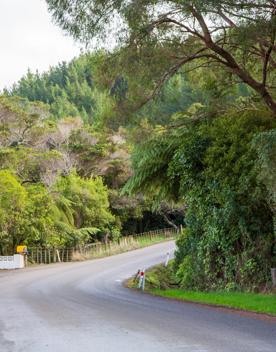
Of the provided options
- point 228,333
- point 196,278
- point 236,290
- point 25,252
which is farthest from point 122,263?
point 228,333

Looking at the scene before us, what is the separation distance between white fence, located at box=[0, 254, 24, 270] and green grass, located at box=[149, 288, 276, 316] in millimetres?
18653

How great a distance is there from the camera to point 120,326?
1036 centimetres

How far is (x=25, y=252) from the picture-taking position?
35.0m

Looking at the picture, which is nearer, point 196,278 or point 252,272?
point 252,272

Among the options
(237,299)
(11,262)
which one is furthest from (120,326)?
(11,262)

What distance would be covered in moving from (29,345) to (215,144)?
11107 mm

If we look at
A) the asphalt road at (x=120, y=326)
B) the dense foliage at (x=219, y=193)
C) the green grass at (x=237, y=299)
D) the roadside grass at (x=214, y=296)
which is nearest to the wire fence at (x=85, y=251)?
the roadside grass at (x=214, y=296)

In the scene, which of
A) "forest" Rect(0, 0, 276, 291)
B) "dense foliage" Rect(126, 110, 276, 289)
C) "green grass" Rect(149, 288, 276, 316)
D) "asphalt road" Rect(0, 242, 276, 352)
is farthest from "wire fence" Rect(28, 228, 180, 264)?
"green grass" Rect(149, 288, 276, 316)

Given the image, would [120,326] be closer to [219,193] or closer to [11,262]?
[219,193]

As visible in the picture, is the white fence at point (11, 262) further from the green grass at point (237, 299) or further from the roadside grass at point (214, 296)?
the green grass at point (237, 299)

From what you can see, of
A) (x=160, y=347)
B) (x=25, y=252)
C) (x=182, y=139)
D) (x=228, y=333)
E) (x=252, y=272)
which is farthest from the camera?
(x=25, y=252)

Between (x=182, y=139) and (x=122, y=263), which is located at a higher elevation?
(x=182, y=139)

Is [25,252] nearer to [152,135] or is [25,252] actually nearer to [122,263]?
[122,263]

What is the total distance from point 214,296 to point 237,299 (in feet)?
4.18
